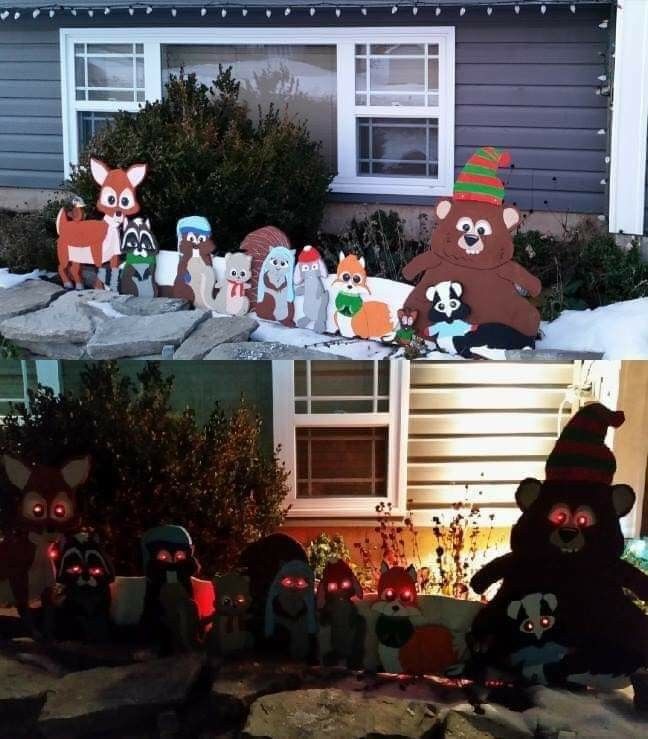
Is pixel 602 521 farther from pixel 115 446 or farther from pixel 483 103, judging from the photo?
pixel 483 103

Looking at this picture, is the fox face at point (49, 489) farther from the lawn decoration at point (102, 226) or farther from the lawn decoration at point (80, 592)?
the lawn decoration at point (102, 226)

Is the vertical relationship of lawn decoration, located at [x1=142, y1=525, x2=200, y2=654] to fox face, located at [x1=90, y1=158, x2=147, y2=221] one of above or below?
below

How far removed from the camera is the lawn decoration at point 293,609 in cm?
285

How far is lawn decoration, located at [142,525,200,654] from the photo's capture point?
285 cm

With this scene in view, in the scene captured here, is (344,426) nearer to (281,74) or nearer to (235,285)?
(235,285)

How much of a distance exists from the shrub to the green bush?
290 cm

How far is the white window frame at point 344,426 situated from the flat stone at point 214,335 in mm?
2021

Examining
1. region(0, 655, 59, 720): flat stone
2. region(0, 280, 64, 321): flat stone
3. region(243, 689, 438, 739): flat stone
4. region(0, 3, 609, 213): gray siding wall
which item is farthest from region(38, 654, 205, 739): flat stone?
region(0, 3, 609, 213): gray siding wall

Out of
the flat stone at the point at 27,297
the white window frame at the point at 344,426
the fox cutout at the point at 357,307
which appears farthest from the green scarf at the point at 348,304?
the white window frame at the point at 344,426

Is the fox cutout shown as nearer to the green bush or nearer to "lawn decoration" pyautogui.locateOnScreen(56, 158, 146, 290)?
the green bush

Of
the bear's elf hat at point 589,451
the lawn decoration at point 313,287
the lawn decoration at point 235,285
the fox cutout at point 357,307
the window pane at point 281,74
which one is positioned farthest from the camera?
the window pane at point 281,74

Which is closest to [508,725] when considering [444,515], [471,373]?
[444,515]

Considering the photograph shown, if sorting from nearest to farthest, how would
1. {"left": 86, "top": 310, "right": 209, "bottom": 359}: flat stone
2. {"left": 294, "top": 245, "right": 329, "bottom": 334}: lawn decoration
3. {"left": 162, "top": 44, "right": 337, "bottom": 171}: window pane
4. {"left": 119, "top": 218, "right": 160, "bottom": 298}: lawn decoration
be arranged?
1. {"left": 86, "top": 310, "right": 209, "bottom": 359}: flat stone
2. {"left": 294, "top": 245, "right": 329, "bottom": 334}: lawn decoration
3. {"left": 119, "top": 218, "right": 160, "bottom": 298}: lawn decoration
4. {"left": 162, "top": 44, "right": 337, "bottom": 171}: window pane

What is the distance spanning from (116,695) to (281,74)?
162 inches
